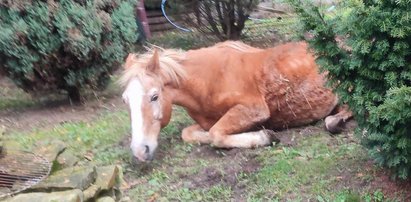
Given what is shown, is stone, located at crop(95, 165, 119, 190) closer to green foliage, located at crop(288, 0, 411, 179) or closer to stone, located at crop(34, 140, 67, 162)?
stone, located at crop(34, 140, 67, 162)

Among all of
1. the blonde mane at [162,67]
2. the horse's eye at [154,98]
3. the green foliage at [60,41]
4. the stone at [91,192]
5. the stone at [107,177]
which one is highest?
the stone at [91,192]

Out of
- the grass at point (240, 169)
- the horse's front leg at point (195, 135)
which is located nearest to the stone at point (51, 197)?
the grass at point (240, 169)

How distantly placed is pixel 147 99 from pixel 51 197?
2052 millimetres

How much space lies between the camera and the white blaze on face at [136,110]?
19.4 ft

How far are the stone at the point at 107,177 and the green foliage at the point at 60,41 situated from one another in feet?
10.3

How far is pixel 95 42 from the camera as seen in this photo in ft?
26.0

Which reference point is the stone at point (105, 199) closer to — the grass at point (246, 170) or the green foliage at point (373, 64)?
the grass at point (246, 170)

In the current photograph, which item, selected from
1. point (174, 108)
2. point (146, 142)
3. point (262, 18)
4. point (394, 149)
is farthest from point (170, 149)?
point (262, 18)

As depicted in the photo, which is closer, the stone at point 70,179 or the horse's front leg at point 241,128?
the stone at point 70,179

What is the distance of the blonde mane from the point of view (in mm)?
6133

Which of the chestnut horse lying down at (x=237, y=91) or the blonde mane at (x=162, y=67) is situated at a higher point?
the blonde mane at (x=162, y=67)

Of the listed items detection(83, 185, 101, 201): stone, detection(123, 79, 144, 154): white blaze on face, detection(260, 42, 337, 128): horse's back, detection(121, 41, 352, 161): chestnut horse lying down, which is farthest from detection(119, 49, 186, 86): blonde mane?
detection(83, 185, 101, 201): stone

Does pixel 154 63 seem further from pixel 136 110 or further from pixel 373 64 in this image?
pixel 373 64

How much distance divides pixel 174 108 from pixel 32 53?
1.79 metres
